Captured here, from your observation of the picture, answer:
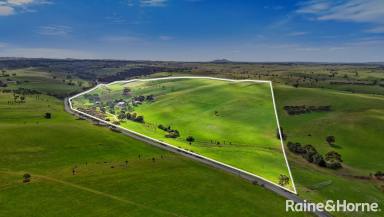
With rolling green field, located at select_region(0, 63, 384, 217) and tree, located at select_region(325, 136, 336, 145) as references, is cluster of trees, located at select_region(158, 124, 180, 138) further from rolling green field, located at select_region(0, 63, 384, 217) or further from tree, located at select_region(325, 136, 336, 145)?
tree, located at select_region(325, 136, 336, 145)

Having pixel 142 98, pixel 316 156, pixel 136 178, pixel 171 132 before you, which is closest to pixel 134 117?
pixel 142 98

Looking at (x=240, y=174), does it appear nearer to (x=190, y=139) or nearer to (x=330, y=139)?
(x=190, y=139)

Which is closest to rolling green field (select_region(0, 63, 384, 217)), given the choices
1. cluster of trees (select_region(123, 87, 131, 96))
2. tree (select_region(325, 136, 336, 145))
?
tree (select_region(325, 136, 336, 145))

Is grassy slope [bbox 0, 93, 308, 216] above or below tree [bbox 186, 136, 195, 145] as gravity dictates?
below

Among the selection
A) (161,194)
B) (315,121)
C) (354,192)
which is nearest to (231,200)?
(161,194)

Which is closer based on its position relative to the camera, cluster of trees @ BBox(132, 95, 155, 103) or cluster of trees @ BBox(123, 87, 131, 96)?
cluster of trees @ BBox(123, 87, 131, 96)

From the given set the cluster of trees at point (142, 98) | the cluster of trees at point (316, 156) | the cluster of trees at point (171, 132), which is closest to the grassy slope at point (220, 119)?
the cluster of trees at point (171, 132)

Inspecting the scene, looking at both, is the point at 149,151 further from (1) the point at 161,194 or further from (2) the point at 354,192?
(2) the point at 354,192
